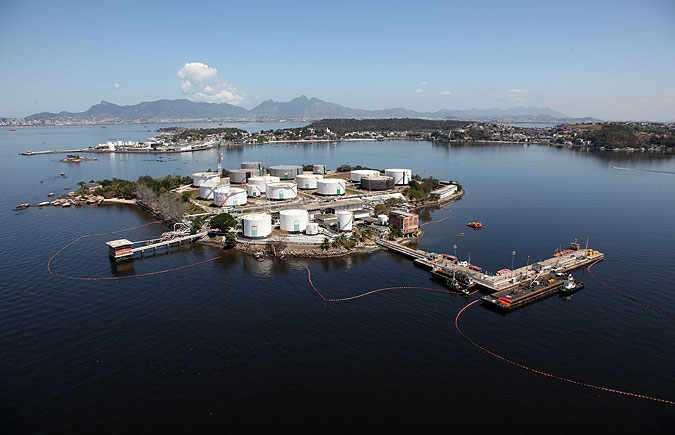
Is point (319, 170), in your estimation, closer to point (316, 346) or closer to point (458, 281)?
point (458, 281)

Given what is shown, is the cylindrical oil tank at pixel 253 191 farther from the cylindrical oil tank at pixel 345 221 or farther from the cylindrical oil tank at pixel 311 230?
the cylindrical oil tank at pixel 345 221

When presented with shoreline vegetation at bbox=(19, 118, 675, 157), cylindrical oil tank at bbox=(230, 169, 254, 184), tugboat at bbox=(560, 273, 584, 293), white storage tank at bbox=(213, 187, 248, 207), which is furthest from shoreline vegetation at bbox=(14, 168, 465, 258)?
shoreline vegetation at bbox=(19, 118, 675, 157)

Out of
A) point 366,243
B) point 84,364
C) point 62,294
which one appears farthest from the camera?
point 366,243

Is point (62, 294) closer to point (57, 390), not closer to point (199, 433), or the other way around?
point (57, 390)

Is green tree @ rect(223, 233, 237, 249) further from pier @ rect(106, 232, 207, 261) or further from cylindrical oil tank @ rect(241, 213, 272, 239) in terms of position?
pier @ rect(106, 232, 207, 261)

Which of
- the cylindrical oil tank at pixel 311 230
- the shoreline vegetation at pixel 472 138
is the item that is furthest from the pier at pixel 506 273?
the shoreline vegetation at pixel 472 138

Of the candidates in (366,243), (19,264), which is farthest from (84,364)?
(366,243)
